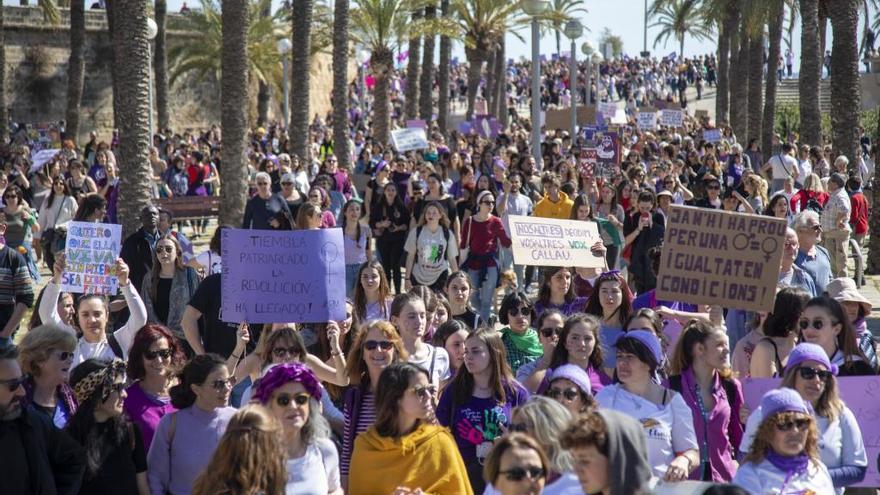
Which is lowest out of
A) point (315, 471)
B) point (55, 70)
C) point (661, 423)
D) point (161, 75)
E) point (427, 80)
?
point (315, 471)

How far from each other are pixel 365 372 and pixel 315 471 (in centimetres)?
134

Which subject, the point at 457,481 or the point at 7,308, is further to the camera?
the point at 7,308

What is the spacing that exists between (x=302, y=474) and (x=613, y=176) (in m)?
15.3

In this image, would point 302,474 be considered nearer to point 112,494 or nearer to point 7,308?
point 112,494

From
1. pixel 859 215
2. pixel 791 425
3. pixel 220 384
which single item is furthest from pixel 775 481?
pixel 859 215

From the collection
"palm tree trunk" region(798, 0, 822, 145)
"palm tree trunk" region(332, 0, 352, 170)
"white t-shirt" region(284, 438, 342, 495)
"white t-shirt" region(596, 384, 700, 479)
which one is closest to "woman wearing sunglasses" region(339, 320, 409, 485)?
"white t-shirt" region(284, 438, 342, 495)

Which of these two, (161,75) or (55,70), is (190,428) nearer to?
(161,75)

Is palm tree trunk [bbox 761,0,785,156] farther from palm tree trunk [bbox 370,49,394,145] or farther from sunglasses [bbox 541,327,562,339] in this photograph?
sunglasses [bbox 541,327,562,339]

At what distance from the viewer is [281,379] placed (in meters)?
5.64

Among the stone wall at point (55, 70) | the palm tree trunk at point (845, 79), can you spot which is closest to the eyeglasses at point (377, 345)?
the palm tree trunk at point (845, 79)

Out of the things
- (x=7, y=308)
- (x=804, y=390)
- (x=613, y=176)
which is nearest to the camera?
(x=804, y=390)

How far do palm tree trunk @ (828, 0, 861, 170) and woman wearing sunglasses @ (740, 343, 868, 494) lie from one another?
16993 millimetres

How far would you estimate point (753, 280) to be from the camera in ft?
26.7

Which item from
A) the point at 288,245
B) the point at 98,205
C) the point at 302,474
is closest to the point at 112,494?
the point at 302,474
